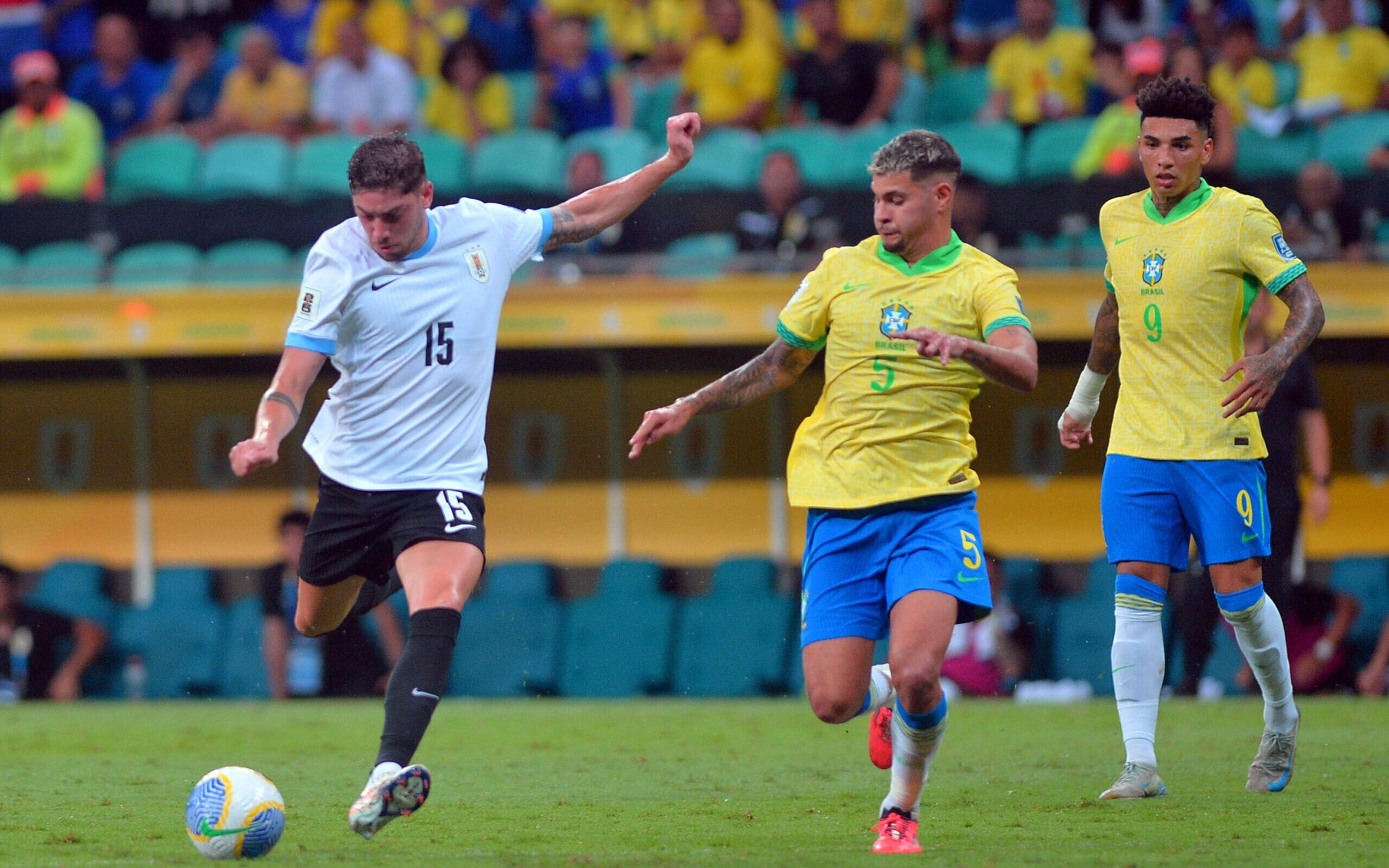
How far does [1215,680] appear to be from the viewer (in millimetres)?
12180

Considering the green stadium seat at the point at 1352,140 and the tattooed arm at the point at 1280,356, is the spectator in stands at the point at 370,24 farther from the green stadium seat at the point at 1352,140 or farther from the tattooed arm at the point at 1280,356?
the tattooed arm at the point at 1280,356

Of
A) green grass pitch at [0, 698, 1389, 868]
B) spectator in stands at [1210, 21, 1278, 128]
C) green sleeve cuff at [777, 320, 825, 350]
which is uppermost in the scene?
spectator in stands at [1210, 21, 1278, 128]

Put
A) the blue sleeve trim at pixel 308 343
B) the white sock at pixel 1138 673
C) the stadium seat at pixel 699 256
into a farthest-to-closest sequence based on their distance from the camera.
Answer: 1. the stadium seat at pixel 699 256
2. the white sock at pixel 1138 673
3. the blue sleeve trim at pixel 308 343

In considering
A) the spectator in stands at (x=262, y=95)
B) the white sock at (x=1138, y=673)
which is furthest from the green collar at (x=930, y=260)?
the spectator in stands at (x=262, y=95)

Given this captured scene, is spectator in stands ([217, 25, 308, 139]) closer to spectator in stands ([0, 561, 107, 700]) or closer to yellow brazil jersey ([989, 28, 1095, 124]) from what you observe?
spectator in stands ([0, 561, 107, 700])

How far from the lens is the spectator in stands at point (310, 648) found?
42.9 feet

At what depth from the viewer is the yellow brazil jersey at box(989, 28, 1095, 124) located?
14250 millimetres

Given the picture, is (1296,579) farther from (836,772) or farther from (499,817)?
(499,817)

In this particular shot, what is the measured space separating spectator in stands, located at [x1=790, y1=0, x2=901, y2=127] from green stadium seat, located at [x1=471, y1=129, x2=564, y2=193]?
1967 millimetres

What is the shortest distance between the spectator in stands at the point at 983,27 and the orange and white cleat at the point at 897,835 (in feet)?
35.0

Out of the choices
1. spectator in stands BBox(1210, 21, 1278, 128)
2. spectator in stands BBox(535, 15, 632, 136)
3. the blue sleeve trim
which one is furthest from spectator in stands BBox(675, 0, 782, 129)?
the blue sleeve trim

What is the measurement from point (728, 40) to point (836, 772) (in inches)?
318

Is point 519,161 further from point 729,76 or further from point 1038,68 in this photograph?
point 1038,68

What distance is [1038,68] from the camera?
562 inches
